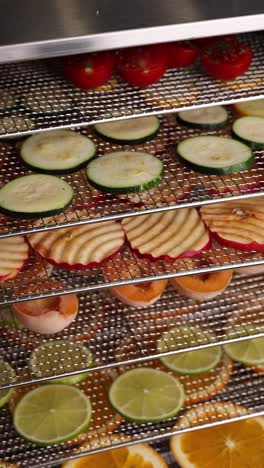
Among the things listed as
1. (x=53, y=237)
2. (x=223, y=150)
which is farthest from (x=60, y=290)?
(x=223, y=150)

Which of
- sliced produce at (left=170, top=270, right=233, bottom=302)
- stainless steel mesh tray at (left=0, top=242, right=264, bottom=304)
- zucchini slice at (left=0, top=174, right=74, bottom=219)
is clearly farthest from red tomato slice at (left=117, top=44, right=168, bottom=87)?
sliced produce at (left=170, top=270, right=233, bottom=302)

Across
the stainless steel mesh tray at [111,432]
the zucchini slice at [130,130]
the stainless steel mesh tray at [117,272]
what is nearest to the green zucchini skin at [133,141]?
the zucchini slice at [130,130]

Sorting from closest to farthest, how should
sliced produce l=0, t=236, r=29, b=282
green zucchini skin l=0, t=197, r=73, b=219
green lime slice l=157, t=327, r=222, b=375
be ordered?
1. green zucchini skin l=0, t=197, r=73, b=219
2. sliced produce l=0, t=236, r=29, b=282
3. green lime slice l=157, t=327, r=222, b=375

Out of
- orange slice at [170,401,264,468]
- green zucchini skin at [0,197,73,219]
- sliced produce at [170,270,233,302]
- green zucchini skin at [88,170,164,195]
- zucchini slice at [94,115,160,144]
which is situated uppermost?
zucchini slice at [94,115,160,144]

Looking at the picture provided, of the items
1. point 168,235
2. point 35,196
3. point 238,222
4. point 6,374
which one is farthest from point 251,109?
point 6,374

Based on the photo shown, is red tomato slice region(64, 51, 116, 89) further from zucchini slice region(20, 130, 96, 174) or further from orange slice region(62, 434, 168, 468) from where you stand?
orange slice region(62, 434, 168, 468)
